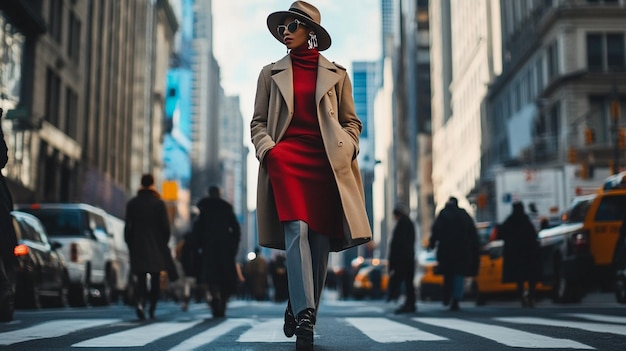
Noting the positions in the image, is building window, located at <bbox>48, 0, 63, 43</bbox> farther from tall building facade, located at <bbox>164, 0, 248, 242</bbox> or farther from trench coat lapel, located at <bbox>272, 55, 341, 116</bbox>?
trench coat lapel, located at <bbox>272, 55, 341, 116</bbox>

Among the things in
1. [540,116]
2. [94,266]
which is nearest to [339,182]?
[94,266]

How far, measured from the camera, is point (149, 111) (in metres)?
85.4

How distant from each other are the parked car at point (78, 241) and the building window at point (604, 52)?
33.2 metres

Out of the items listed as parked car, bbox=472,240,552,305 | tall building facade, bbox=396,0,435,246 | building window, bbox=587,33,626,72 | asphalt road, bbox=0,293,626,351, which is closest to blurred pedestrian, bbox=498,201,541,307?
parked car, bbox=472,240,552,305

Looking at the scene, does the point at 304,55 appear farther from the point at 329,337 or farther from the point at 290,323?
the point at 329,337

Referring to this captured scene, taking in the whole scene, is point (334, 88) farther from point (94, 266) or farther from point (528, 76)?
point (528, 76)

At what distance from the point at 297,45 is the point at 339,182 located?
0.97m

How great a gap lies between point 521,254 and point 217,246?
5.90 m

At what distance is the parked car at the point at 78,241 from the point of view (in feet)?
63.9

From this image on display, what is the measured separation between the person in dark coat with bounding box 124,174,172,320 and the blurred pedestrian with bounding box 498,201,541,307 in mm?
6516

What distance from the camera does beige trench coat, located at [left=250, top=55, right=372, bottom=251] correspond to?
6488 mm

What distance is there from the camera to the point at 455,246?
54.5ft

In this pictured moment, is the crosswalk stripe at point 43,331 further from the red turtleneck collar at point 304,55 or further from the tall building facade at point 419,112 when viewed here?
the tall building facade at point 419,112

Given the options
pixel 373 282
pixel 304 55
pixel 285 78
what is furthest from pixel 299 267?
pixel 373 282
